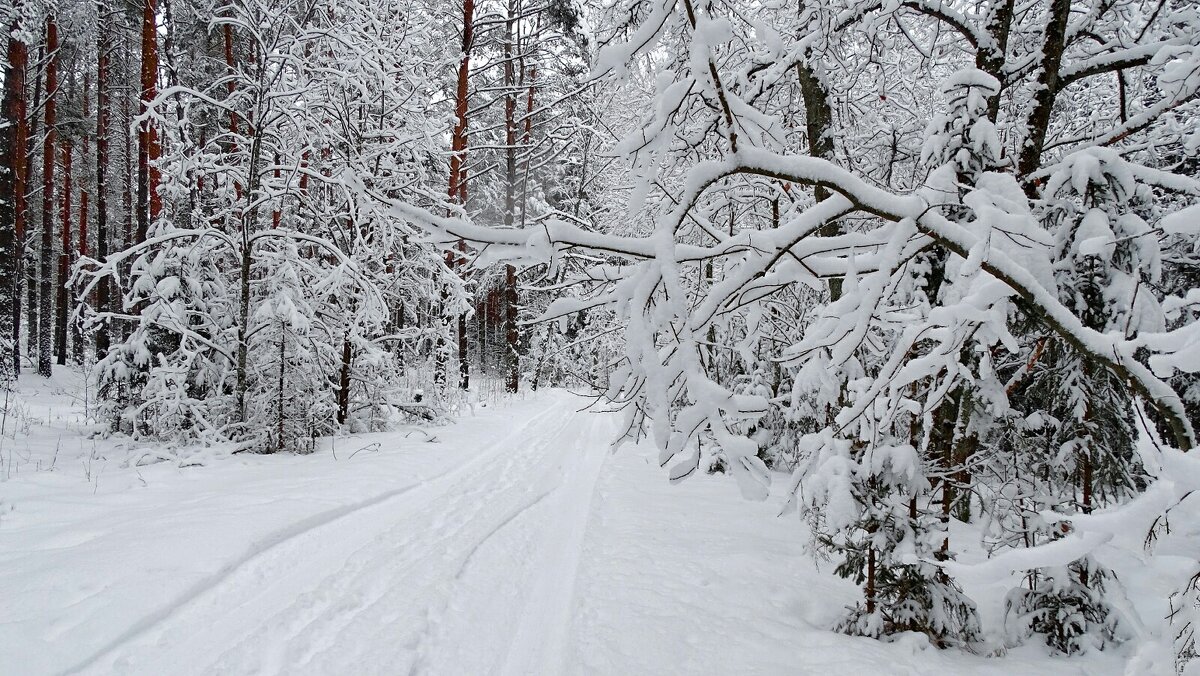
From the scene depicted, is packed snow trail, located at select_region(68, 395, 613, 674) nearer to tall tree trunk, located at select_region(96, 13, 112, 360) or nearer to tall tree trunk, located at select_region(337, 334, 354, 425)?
tall tree trunk, located at select_region(337, 334, 354, 425)

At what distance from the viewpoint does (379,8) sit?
9109 mm

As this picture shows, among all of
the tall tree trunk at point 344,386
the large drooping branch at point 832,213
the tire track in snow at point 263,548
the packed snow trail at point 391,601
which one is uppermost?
the large drooping branch at point 832,213

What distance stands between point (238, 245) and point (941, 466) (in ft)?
28.2

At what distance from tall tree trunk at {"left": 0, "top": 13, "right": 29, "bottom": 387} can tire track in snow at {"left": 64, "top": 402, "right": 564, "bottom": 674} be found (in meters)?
10.7

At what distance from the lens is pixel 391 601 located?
11.8ft

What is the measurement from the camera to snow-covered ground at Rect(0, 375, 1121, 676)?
3.01 meters

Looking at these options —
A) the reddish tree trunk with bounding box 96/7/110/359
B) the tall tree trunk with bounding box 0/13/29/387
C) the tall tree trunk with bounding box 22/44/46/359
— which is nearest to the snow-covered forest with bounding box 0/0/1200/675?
the tall tree trunk with bounding box 0/13/29/387

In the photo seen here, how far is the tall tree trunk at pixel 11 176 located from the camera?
11.5 metres

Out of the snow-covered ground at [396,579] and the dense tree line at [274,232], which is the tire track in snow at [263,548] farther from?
the dense tree line at [274,232]

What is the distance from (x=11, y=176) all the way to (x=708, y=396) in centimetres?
1702

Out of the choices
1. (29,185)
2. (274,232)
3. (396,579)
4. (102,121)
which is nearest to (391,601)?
(396,579)

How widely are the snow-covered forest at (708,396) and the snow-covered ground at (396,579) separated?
32 millimetres

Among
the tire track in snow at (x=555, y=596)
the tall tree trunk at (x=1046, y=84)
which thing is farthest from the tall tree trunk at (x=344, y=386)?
the tall tree trunk at (x=1046, y=84)

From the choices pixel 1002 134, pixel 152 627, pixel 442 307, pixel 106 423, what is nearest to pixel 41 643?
pixel 152 627
